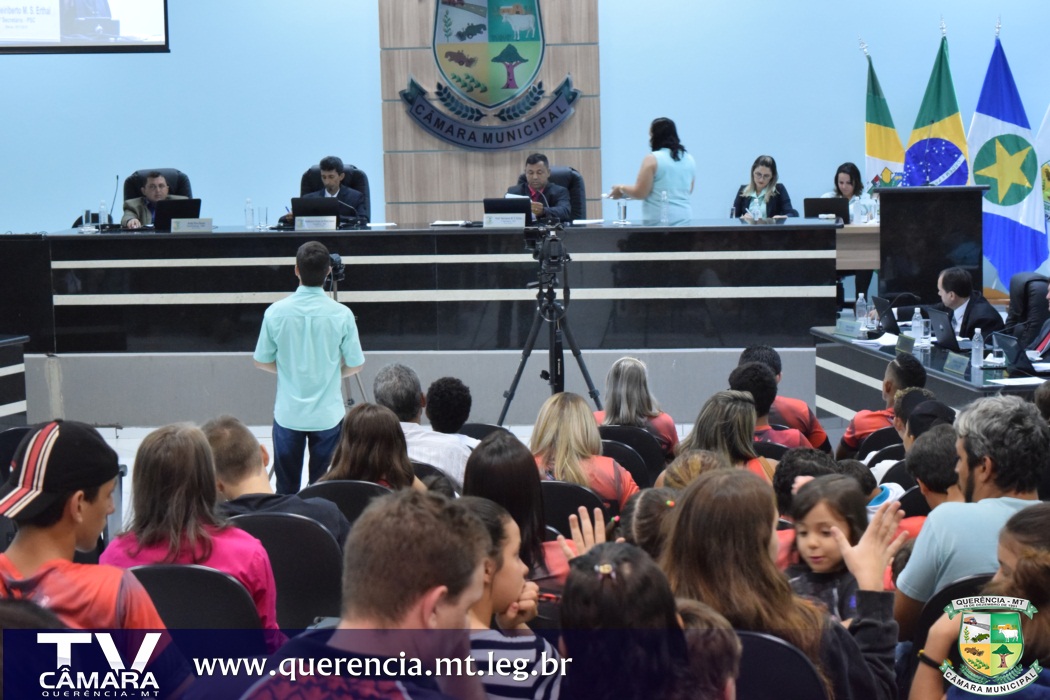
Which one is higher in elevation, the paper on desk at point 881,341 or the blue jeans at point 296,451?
the paper on desk at point 881,341

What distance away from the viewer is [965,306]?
18.5ft

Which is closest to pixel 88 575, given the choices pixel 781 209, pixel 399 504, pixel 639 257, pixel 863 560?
pixel 399 504

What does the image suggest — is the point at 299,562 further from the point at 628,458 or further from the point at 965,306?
the point at 965,306

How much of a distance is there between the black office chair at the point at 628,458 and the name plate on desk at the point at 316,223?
12.1 ft

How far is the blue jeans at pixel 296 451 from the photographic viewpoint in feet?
14.8

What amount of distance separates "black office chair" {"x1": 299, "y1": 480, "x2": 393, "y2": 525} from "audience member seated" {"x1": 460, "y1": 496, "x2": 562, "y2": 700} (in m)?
0.90

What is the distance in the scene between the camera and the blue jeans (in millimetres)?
4523

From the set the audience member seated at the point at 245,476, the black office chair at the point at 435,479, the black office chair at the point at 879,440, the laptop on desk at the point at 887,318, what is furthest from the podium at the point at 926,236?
the audience member seated at the point at 245,476

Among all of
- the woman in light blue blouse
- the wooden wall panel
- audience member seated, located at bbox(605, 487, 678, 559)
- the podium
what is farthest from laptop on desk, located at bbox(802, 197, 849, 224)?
audience member seated, located at bbox(605, 487, 678, 559)

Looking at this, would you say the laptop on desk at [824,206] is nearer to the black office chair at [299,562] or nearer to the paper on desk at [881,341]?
the paper on desk at [881,341]

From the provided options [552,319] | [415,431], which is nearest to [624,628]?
[415,431]

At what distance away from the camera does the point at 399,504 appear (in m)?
1.40

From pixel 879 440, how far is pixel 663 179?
134 inches

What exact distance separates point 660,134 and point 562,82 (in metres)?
2.04
